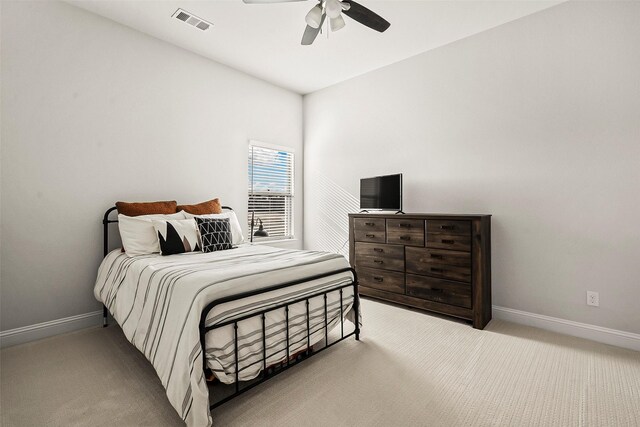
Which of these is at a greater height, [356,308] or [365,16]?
[365,16]

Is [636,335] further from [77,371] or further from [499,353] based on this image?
[77,371]

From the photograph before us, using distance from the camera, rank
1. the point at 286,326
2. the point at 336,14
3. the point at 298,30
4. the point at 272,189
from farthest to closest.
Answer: the point at 272,189, the point at 298,30, the point at 336,14, the point at 286,326

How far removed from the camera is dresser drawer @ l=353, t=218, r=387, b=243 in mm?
3391

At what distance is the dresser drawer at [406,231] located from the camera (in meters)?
3.09

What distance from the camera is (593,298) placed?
255 cm

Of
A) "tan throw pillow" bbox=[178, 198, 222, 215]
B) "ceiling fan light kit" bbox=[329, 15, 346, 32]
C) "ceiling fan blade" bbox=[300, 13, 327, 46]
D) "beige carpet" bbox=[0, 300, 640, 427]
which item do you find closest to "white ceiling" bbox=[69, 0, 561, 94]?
"ceiling fan blade" bbox=[300, 13, 327, 46]

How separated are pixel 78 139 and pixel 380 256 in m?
3.14

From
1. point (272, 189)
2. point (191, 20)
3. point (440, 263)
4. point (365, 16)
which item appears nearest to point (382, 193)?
point (440, 263)

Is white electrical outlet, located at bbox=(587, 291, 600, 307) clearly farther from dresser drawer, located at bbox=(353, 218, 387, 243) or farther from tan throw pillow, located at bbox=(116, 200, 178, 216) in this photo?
tan throw pillow, located at bbox=(116, 200, 178, 216)

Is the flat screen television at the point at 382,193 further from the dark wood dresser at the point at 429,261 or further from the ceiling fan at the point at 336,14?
the ceiling fan at the point at 336,14

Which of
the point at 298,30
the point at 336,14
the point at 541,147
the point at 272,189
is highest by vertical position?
the point at 298,30

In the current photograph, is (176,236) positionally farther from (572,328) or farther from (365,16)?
(572,328)

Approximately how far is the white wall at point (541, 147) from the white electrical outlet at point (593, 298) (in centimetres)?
3

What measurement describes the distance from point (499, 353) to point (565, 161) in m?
1.73
